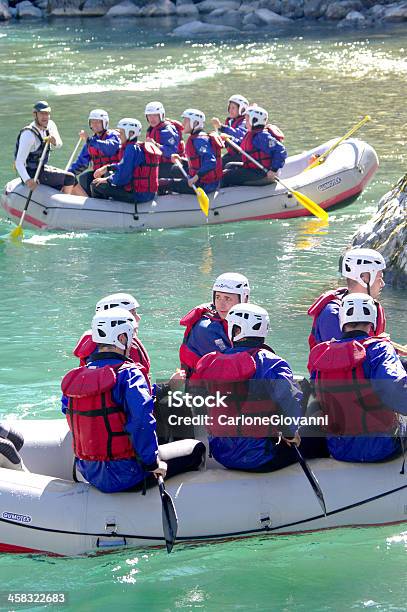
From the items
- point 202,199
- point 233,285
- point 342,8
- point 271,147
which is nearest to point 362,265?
point 233,285

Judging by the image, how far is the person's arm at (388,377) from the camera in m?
6.76

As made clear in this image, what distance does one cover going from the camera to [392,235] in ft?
39.8

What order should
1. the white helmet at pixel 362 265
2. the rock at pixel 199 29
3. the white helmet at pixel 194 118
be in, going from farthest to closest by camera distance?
the rock at pixel 199 29
the white helmet at pixel 194 118
the white helmet at pixel 362 265

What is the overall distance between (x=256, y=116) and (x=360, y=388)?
7593 millimetres

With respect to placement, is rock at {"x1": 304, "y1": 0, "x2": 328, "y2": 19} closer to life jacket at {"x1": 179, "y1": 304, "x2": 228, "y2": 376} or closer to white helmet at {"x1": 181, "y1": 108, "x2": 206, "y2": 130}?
white helmet at {"x1": 181, "y1": 108, "x2": 206, "y2": 130}

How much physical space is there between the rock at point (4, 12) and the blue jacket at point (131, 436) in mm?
32107

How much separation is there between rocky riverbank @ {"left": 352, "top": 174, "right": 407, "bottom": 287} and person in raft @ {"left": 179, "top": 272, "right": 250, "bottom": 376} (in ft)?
14.0

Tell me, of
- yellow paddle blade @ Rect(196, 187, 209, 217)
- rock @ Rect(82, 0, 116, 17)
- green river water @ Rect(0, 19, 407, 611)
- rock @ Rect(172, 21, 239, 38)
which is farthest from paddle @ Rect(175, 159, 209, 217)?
rock @ Rect(82, 0, 116, 17)

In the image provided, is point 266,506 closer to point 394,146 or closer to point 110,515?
point 110,515

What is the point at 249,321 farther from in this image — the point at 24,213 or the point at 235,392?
the point at 24,213

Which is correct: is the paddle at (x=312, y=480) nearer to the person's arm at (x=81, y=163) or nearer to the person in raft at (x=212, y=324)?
the person in raft at (x=212, y=324)

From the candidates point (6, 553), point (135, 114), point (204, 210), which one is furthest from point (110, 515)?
point (135, 114)

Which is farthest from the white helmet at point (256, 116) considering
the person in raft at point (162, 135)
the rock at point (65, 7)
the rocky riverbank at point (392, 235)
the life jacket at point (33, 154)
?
the rock at point (65, 7)

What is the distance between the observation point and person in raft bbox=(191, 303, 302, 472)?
6.85 meters
